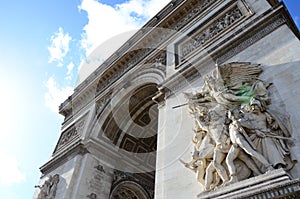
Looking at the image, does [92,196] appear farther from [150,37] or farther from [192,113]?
[150,37]

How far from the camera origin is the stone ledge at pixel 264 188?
3287 mm

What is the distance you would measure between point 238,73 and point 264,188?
2621 mm

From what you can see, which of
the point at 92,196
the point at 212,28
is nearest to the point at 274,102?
the point at 212,28

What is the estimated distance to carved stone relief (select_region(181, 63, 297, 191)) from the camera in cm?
396

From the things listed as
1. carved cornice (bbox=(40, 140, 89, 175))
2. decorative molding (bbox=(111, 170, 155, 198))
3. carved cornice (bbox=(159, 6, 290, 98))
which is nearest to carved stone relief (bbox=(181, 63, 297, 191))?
carved cornice (bbox=(159, 6, 290, 98))

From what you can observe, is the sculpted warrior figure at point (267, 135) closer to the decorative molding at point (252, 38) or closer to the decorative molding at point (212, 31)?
the decorative molding at point (252, 38)

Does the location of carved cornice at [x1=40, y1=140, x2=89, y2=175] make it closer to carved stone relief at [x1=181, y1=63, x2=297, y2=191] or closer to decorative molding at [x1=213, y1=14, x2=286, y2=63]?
carved stone relief at [x1=181, y1=63, x2=297, y2=191]

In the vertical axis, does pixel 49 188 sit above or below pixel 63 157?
below

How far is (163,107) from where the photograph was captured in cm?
722

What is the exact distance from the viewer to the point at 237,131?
4285 millimetres

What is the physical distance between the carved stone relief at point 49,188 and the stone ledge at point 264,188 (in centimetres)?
638

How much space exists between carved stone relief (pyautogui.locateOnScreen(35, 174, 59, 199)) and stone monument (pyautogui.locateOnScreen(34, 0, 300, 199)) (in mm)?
47

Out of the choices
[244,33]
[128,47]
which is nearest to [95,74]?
[128,47]

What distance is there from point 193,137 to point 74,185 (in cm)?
485
